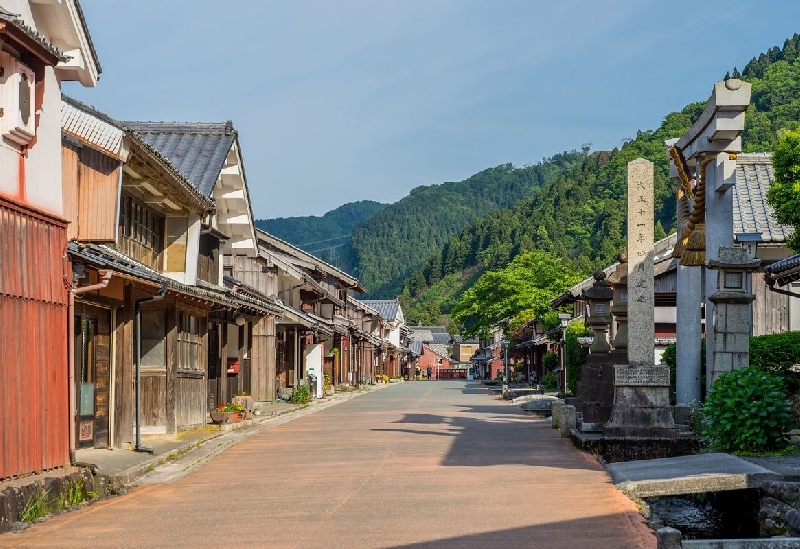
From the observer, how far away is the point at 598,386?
20.5 m

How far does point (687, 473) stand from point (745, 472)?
82cm

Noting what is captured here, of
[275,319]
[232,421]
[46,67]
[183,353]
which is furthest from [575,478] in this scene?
[275,319]

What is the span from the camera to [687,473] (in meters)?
11.1

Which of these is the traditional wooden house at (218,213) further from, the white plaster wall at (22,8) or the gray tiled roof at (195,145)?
the white plaster wall at (22,8)

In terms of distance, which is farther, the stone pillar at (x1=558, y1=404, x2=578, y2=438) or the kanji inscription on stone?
the stone pillar at (x1=558, y1=404, x2=578, y2=438)

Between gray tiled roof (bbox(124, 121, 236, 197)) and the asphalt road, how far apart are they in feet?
22.4

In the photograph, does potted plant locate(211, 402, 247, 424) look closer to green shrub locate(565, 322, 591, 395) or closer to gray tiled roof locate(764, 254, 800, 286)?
gray tiled roof locate(764, 254, 800, 286)

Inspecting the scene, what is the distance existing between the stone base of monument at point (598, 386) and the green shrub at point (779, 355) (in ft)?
9.48

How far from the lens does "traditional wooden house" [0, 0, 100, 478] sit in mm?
10695

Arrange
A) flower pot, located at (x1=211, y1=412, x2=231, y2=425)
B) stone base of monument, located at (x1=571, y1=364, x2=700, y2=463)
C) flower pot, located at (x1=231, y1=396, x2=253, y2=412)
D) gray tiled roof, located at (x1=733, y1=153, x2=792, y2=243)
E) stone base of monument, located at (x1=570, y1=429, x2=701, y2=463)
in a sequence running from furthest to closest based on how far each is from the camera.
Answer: flower pot, located at (x1=231, y1=396, x2=253, y2=412) → gray tiled roof, located at (x1=733, y1=153, x2=792, y2=243) → flower pot, located at (x1=211, y1=412, x2=231, y2=425) → stone base of monument, located at (x1=571, y1=364, x2=700, y2=463) → stone base of monument, located at (x1=570, y1=429, x2=701, y2=463)

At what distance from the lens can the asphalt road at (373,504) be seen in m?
8.66

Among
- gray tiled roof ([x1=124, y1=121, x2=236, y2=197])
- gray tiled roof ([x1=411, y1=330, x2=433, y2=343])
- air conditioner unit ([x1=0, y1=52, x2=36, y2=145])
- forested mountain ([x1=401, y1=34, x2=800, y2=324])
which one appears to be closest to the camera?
air conditioner unit ([x1=0, y1=52, x2=36, y2=145])

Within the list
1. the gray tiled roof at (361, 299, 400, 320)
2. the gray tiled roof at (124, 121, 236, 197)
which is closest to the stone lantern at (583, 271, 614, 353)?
the gray tiled roof at (124, 121, 236, 197)

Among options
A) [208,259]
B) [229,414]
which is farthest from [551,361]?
[229,414]
